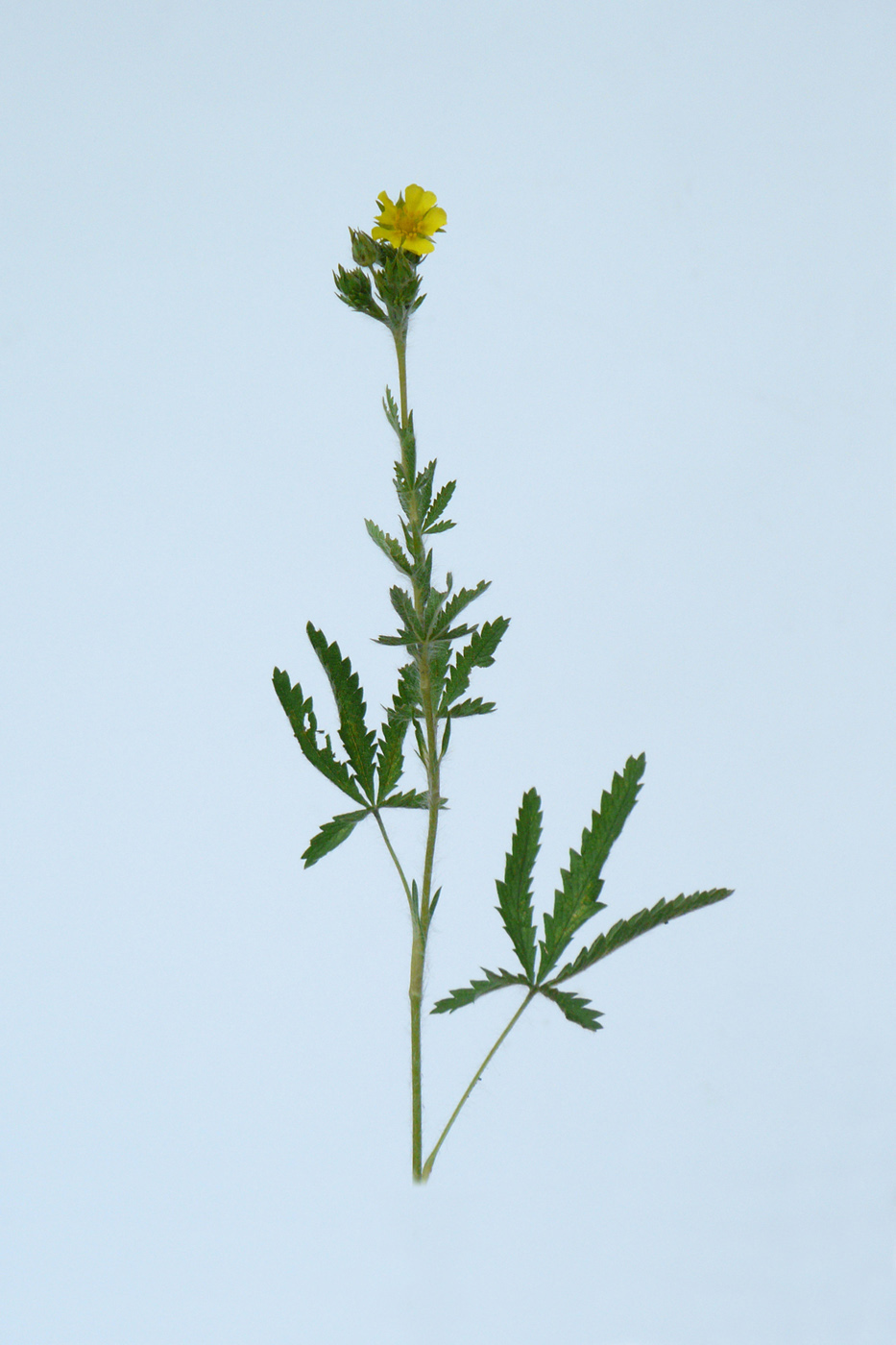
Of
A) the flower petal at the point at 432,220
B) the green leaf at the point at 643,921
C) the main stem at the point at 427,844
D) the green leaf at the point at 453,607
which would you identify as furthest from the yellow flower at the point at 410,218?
the green leaf at the point at 643,921

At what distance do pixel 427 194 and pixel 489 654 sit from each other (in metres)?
0.53

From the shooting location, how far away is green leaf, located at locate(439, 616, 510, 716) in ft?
3.66

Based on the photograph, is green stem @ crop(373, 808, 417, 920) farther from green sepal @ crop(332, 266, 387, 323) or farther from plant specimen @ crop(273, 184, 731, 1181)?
green sepal @ crop(332, 266, 387, 323)

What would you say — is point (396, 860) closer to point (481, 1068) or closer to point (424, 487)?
point (481, 1068)

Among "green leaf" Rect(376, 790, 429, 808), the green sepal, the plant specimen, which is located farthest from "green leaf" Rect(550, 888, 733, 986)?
the green sepal

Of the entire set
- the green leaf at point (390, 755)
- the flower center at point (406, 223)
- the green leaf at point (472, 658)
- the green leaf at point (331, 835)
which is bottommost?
the green leaf at point (331, 835)

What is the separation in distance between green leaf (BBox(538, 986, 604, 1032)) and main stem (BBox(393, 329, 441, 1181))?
164mm

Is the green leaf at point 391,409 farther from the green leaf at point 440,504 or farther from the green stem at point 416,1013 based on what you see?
the green stem at point 416,1013

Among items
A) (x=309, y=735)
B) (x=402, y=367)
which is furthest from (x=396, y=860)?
(x=402, y=367)

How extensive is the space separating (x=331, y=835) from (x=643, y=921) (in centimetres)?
37

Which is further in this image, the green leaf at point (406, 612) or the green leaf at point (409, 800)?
the green leaf at point (409, 800)

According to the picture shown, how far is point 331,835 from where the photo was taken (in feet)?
3.72

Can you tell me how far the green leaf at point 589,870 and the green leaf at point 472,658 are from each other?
20cm

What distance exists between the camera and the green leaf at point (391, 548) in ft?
3.40
